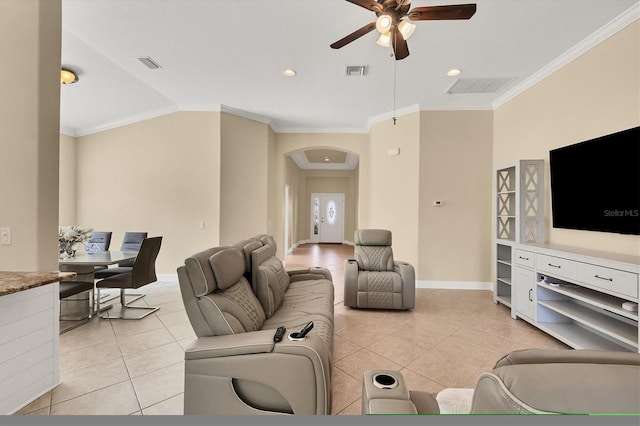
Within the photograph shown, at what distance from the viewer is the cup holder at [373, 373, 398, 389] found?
1056 millimetres

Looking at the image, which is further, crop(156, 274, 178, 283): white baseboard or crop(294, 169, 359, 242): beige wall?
crop(294, 169, 359, 242): beige wall

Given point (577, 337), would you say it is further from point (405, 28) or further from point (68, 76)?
point (68, 76)

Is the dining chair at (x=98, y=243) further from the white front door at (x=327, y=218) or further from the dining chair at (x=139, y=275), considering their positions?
the white front door at (x=327, y=218)

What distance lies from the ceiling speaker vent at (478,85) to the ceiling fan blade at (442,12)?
6.58 feet

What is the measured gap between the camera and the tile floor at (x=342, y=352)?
1.85 meters

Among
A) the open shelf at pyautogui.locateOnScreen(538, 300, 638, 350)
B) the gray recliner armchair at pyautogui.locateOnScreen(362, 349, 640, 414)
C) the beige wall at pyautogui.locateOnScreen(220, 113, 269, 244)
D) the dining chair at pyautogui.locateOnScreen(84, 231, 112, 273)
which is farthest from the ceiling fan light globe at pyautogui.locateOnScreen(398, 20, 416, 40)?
the dining chair at pyautogui.locateOnScreen(84, 231, 112, 273)

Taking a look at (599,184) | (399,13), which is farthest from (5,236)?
(599,184)

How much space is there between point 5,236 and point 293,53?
2878mm

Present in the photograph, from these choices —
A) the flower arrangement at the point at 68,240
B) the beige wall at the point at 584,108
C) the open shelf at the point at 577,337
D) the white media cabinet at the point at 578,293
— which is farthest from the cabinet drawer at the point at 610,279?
the flower arrangement at the point at 68,240

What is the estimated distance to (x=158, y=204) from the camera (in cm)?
477

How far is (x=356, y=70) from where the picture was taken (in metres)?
3.35

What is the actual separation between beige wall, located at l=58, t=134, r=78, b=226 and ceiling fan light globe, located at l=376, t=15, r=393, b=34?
231 inches

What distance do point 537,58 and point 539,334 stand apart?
3.02m

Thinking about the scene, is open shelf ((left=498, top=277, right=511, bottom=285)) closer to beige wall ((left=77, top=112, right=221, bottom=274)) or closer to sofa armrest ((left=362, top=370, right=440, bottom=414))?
sofa armrest ((left=362, top=370, right=440, bottom=414))
